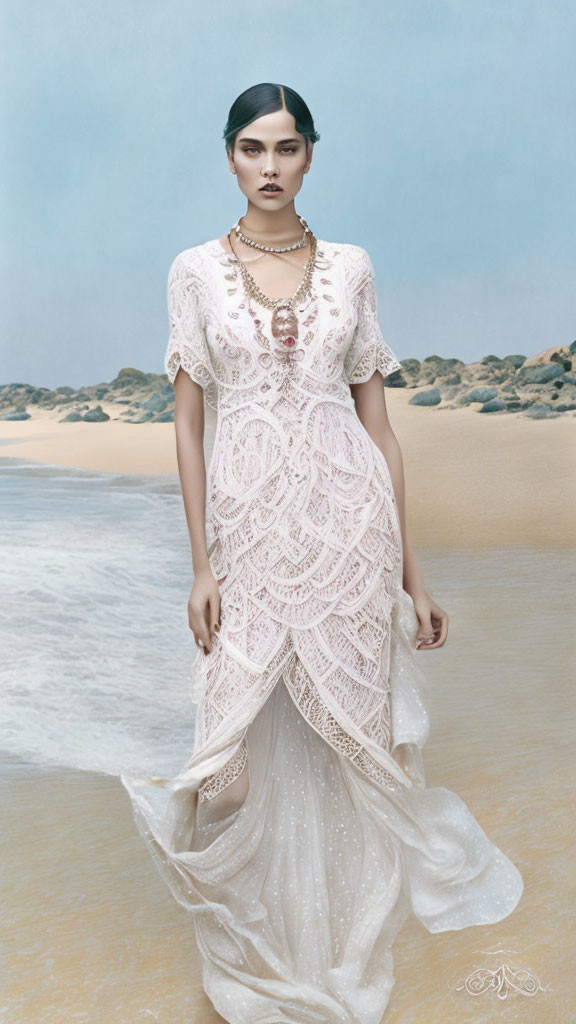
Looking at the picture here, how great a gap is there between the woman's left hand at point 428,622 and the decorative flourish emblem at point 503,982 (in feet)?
2.02

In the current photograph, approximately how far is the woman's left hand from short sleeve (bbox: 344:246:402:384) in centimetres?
43

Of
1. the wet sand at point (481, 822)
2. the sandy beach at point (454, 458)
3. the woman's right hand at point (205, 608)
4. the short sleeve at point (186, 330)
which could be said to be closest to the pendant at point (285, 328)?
the short sleeve at point (186, 330)

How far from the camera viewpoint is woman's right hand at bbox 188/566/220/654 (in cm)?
204

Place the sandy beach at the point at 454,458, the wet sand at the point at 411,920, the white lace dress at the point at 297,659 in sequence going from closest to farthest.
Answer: the white lace dress at the point at 297,659, the wet sand at the point at 411,920, the sandy beach at the point at 454,458

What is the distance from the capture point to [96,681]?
421 cm

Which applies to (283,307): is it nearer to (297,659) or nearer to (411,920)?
(297,659)

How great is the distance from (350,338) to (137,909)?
4.22ft

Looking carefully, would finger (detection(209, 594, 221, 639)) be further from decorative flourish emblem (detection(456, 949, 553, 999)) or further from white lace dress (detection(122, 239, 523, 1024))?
decorative flourish emblem (detection(456, 949, 553, 999))

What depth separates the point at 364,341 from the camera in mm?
2158

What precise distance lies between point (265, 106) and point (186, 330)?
0.40 meters

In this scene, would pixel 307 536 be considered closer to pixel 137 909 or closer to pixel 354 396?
pixel 354 396

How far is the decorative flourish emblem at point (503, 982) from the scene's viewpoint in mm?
2162

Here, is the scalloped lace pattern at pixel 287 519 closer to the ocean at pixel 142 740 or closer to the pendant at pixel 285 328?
the pendant at pixel 285 328

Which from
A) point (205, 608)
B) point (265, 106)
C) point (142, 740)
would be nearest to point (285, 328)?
point (265, 106)
